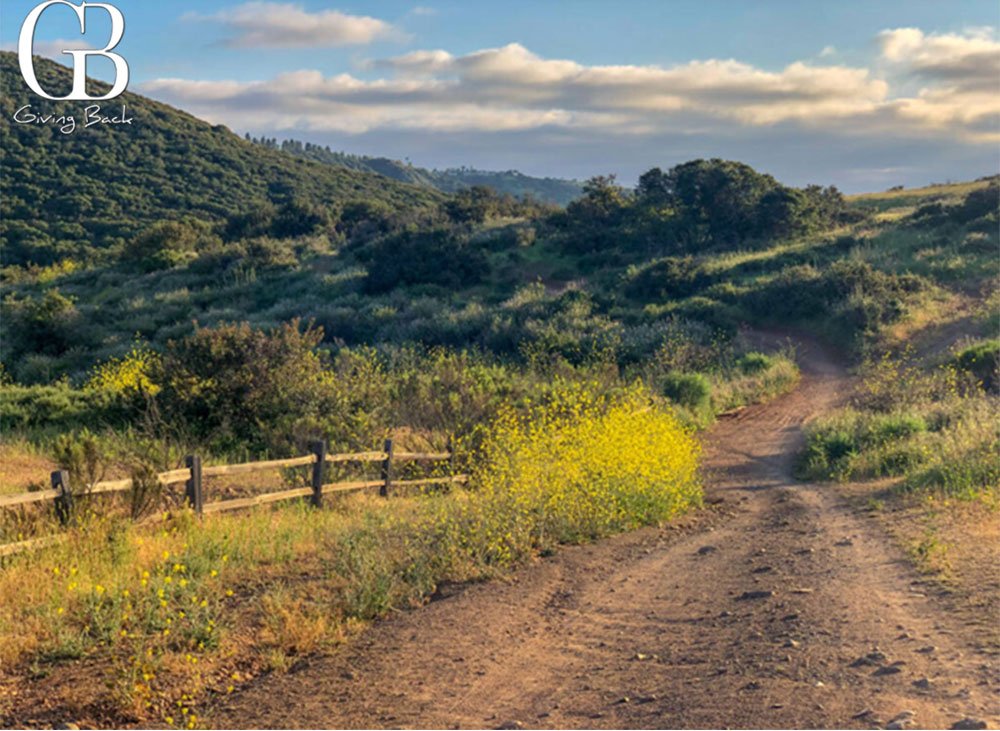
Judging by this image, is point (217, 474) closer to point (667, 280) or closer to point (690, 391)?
point (690, 391)

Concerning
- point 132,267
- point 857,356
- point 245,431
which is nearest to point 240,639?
point 245,431

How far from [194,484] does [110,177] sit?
56.1 metres

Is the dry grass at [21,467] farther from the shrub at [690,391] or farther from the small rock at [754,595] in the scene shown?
the shrub at [690,391]

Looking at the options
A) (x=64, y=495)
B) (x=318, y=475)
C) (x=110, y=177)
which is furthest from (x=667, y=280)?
(x=110, y=177)

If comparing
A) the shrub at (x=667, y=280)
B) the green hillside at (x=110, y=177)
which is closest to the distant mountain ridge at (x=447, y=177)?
the green hillside at (x=110, y=177)

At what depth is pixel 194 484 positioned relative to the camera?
32.6ft

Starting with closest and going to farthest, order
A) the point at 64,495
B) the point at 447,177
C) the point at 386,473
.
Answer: the point at 64,495 < the point at 386,473 < the point at 447,177

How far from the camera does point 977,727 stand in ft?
14.9

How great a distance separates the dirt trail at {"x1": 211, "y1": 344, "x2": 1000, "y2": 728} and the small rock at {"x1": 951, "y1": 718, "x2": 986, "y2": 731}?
0.07 meters

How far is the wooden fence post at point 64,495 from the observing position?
8.48m

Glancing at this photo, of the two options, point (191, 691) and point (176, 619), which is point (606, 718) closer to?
point (191, 691)

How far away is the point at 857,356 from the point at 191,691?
2490cm

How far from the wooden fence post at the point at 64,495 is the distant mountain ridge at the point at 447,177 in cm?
11577

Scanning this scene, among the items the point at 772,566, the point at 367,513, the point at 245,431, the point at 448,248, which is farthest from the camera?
the point at 448,248
